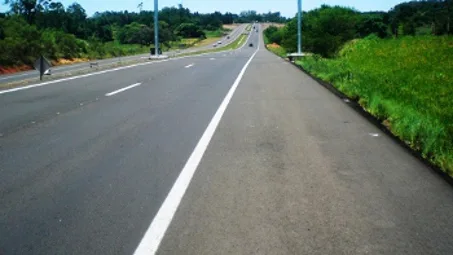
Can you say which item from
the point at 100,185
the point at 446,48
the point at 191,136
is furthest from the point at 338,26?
the point at 100,185

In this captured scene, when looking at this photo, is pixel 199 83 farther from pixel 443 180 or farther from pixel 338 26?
pixel 338 26

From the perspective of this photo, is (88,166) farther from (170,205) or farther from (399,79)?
(399,79)

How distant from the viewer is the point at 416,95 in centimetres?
1198

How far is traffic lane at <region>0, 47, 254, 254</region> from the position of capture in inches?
145

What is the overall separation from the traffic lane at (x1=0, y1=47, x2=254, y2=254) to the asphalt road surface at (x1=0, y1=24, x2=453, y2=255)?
18 mm

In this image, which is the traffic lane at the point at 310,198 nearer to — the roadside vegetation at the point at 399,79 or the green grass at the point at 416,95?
the green grass at the point at 416,95

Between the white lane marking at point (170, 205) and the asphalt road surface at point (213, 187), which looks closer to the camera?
the white lane marking at point (170, 205)

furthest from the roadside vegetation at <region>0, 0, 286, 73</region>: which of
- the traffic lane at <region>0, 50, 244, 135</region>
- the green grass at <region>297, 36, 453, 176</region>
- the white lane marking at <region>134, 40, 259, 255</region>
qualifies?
the white lane marking at <region>134, 40, 259, 255</region>

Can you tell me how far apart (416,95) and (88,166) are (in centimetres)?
955

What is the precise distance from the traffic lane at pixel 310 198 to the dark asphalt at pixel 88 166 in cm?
49

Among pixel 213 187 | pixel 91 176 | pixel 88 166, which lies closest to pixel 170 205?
pixel 213 187

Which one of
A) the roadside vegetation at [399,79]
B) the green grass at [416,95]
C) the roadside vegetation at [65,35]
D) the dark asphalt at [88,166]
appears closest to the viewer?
the dark asphalt at [88,166]

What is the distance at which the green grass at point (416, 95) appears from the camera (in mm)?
6523

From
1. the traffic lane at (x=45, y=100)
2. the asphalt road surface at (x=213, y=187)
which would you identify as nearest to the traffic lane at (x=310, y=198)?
the asphalt road surface at (x=213, y=187)
